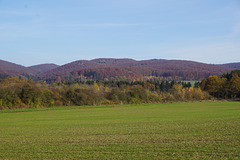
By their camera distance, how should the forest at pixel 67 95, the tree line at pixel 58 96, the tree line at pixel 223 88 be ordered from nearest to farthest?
1. the tree line at pixel 58 96
2. the forest at pixel 67 95
3. the tree line at pixel 223 88

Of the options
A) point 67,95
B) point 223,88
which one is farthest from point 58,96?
point 223,88

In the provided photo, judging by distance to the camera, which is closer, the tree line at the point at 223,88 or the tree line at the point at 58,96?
the tree line at the point at 58,96

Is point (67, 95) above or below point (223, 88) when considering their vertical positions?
below

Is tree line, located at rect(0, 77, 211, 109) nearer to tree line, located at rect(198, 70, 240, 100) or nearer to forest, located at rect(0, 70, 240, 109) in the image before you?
forest, located at rect(0, 70, 240, 109)

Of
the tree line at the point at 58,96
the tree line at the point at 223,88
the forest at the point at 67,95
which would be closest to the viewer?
the tree line at the point at 58,96

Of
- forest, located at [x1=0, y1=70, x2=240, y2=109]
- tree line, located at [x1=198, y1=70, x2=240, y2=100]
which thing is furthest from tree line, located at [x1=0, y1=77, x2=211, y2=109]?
tree line, located at [x1=198, y1=70, x2=240, y2=100]

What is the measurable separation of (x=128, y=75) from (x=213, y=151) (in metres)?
183

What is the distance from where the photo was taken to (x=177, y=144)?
15.1 m

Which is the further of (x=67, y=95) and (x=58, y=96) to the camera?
(x=67, y=95)

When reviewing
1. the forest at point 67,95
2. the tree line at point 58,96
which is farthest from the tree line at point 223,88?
the tree line at point 58,96

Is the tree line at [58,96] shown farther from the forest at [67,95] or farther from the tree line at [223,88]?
the tree line at [223,88]

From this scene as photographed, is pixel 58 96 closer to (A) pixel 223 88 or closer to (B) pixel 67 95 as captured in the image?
(B) pixel 67 95

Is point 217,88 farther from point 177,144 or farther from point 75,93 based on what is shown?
point 177,144

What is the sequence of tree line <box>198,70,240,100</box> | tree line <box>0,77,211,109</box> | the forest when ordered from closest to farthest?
1. tree line <box>0,77,211,109</box>
2. the forest
3. tree line <box>198,70,240,100</box>
